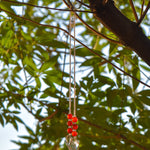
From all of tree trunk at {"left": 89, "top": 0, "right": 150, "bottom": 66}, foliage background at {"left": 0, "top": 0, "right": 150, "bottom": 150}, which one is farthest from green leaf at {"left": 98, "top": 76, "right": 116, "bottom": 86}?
tree trunk at {"left": 89, "top": 0, "right": 150, "bottom": 66}

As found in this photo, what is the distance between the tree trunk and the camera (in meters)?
0.52

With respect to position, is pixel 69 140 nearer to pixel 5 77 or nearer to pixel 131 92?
pixel 131 92

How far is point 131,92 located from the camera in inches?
31.4

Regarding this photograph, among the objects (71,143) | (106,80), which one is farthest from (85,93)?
(71,143)

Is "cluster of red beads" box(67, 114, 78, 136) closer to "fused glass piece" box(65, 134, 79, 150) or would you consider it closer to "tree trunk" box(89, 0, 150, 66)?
"fused glass piece" box(65, 134, 79, 150)

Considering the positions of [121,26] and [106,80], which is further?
[106,80]

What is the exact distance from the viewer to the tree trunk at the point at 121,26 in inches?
20.6

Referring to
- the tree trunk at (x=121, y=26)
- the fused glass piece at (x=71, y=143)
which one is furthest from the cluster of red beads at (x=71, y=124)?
the tree trunk at (x=121, y=26)

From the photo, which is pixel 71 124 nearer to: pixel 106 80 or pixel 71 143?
pixel 71 143

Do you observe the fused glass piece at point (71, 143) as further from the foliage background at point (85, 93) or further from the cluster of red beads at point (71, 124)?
the foliage background at point (85, 93)

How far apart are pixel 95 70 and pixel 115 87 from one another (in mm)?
85

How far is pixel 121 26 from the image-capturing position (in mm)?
535

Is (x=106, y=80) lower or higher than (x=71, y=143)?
higher

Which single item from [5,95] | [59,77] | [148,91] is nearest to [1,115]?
[5,95]
